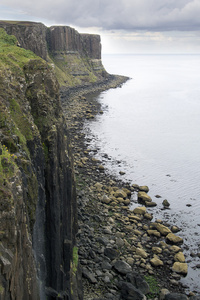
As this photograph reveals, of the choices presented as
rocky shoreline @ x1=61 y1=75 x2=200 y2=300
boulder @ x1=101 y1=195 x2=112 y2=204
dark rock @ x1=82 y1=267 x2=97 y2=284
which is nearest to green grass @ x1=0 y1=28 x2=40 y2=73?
dark rock @ x1=82 y1=267 x2=97 y2=284

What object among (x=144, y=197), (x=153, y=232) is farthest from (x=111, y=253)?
(x=144, y=197)

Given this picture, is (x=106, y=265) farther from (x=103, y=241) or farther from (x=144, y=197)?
(x=144, y=197)

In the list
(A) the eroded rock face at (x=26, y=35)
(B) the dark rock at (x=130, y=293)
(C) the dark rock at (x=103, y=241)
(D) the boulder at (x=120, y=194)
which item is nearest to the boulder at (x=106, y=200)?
(D) the boulder at (x=120, y=194)

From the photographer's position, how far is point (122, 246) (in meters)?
28.4

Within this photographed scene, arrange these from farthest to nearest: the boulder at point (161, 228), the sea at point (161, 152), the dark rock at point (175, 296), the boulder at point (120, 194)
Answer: the boulder at point (120, 194)
the sea at point (161, 152)
the boulder at point (161, 228)
the dark rock at point (175, 296)

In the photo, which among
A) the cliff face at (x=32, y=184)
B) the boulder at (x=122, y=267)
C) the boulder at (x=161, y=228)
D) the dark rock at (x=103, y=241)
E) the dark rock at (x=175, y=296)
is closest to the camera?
the cliff face at (x=32, y=184)

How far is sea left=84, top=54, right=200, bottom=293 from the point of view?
3572cm

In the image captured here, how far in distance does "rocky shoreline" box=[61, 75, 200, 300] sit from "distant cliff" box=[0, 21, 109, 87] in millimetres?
74730

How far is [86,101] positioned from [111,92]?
97.5 ft

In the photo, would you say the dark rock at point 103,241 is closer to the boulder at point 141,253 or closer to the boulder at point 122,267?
the boulder at point 122,267

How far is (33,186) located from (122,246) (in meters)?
16.2

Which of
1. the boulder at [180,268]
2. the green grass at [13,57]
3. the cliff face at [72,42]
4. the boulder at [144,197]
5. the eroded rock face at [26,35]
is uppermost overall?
the cliff face at [72,42]

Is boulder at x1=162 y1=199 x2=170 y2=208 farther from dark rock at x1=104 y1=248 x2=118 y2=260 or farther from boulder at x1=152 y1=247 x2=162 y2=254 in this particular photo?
dark rock at x1=104 y1=248 x2=118 y2=260

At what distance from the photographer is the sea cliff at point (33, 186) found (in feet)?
35.5
